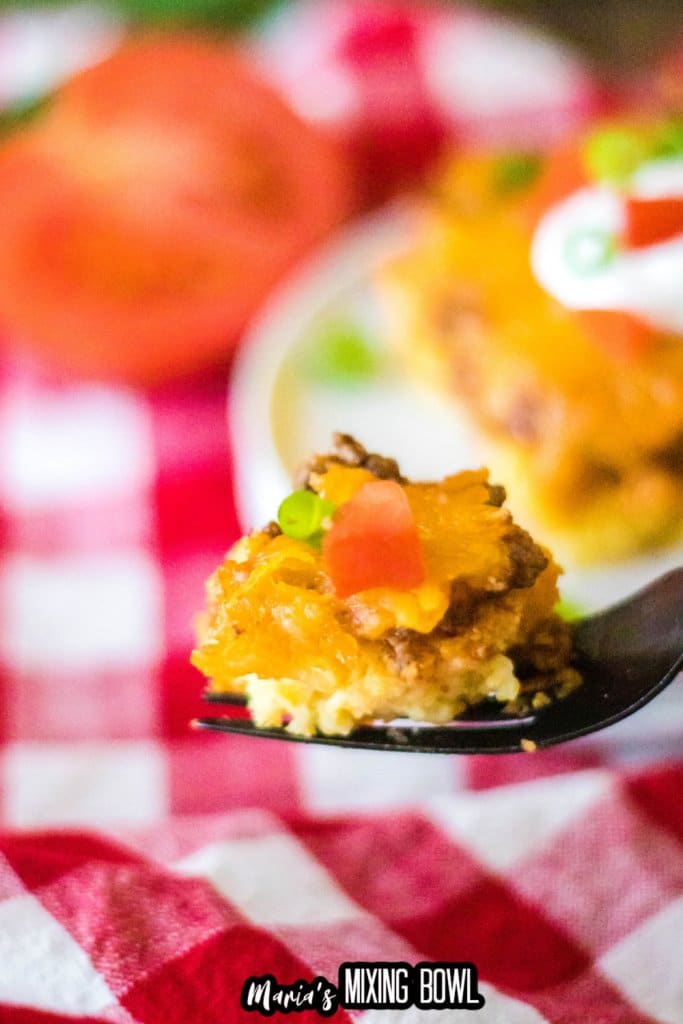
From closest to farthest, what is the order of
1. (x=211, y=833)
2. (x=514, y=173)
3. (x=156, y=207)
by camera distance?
(x=211, y=833) < (x=514, y=173) < (x=156, y=207)

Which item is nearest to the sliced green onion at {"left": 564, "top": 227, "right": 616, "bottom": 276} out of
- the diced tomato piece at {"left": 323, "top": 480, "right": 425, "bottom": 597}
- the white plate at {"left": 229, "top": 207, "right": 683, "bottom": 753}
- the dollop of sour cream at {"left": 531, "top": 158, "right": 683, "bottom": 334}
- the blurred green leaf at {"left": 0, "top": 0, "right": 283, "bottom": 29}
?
the dollop of sour cream at {"left": 531, "top": 158, "right": 683, "bottom": 334}

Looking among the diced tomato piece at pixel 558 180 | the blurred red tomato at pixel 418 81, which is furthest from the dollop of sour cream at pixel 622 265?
the blurred red tomato at pixel 418 81

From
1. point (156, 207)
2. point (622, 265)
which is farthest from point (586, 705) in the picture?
point (156, 207)

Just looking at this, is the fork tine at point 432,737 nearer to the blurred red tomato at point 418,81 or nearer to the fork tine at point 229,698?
the fork tine at point 229,698

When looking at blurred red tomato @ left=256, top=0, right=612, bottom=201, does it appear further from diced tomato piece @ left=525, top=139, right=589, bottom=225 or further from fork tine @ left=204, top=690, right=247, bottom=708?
fork tine @ left=204, top=690, right=247, bottom=708

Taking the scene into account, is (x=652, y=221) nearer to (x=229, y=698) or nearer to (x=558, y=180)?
(x=558, y=180)

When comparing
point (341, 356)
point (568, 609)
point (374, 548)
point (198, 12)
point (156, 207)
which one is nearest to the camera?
point (374, 548)

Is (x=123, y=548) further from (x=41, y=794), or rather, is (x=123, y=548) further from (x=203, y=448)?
(x=41, y=794)
